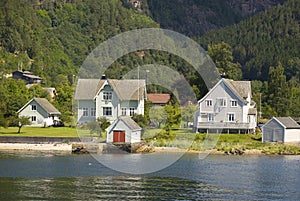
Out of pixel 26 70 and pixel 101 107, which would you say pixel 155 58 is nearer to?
pixel 26 70

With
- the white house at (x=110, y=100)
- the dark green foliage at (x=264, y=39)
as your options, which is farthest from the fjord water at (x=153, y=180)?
the dark green foliage at (x=264, y=39)

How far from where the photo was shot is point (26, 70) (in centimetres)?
12988

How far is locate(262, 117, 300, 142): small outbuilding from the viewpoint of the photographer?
66.9 metres

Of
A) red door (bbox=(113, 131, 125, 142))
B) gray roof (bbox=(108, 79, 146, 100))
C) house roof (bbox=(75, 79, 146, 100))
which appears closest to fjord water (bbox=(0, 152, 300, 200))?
red door (bbox=(113, 131, 125, 142))

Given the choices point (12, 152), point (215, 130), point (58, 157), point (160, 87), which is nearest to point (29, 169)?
point (58, 157)

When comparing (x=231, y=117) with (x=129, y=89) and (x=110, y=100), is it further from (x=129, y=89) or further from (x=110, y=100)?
(x=110, y=100)

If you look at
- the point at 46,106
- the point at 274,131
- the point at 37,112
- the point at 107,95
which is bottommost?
the point at 274,131

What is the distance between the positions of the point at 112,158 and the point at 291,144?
16.0 m

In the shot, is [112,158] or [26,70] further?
[26,70]

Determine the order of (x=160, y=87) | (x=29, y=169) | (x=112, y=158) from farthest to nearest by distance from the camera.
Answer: (x=160, y=87) → (x=112, y=158) → (x=29, y=169)

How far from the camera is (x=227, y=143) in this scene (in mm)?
66062

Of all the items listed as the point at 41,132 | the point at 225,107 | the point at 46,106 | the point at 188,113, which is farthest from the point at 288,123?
the point at 46,106

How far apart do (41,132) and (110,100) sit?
906cm

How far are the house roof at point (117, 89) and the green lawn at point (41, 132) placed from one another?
4.77 m
